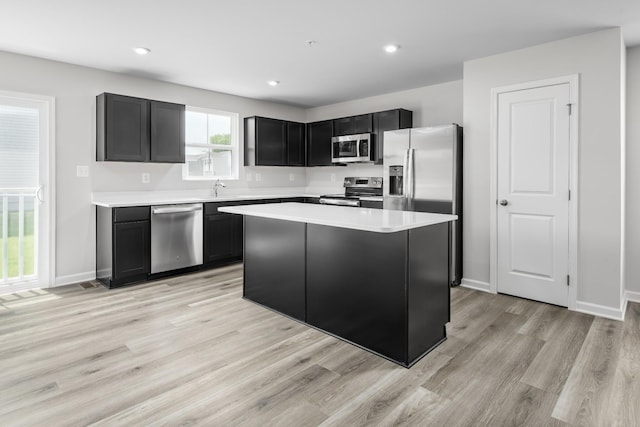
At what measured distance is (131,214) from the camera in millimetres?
4145

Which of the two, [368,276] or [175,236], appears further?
[175,236]

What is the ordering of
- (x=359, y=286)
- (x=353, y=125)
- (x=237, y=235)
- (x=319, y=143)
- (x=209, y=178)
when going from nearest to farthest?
(x=359, y=286) → (x=237, y=235) → (x=209, y=178) → (x=353, y=125) → (x=319, y=143)

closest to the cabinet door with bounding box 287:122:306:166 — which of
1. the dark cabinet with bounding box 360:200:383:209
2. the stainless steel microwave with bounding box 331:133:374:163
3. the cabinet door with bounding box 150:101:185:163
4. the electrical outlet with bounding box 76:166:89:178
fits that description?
the stainless steel microwave with bounding box 331:133:374:163

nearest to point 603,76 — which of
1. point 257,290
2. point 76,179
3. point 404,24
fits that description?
point 404,24

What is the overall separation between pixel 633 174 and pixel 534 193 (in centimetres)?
97

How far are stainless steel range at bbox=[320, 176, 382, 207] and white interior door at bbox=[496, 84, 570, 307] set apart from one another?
194cm

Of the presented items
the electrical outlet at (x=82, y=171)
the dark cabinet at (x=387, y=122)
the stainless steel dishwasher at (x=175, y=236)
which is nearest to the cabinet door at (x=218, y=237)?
the stainless steel dishwasher at (x=175, y=236)

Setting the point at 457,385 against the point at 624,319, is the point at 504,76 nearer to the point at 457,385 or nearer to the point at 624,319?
the point at 624,319

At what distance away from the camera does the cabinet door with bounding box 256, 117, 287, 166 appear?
5.83 meters

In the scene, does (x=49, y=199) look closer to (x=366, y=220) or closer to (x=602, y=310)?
(x=366, y=220)

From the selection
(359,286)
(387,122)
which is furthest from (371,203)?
(359,286)

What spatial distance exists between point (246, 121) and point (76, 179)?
8.10 feet

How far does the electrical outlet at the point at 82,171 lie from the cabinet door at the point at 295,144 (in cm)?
289

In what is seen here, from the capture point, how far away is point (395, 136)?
15.0 feet
